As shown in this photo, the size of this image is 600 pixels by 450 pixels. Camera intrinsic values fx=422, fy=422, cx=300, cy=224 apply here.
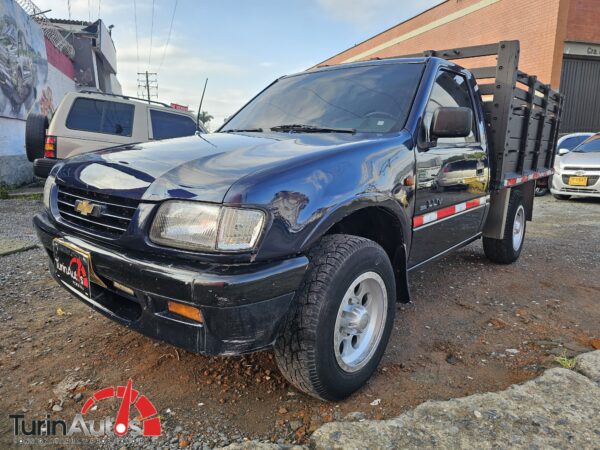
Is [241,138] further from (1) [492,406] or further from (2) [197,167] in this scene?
(1) [492,406]

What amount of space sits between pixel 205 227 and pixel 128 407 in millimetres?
1077

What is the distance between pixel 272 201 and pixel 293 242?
7.8 inches

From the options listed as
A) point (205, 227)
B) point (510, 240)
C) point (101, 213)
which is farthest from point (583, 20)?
point (101, 213)

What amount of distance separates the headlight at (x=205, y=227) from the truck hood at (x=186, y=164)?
0.16 feet

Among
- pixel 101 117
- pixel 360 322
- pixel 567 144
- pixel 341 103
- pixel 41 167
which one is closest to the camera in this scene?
pixel 360 322

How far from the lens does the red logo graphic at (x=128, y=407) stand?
6.39 ft

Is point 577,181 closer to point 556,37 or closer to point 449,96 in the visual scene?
point 556,37

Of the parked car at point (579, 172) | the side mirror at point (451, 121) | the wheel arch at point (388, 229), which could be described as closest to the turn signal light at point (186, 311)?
the wheel arch at point (388, 229)

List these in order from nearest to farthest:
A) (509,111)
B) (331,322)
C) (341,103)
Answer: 1. (331,322)
2. (341,103)
3. (509,111)

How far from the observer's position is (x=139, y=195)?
72.0 inches

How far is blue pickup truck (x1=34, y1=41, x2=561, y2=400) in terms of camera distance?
169 cm

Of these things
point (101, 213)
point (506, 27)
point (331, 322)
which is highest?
point (506, 27)

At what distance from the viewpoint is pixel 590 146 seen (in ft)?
32.6

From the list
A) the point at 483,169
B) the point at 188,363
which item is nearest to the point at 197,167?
the point at 188,363
